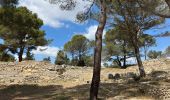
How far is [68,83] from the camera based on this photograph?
24.3m

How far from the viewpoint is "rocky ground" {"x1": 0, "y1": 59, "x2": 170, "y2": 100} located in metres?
17.2

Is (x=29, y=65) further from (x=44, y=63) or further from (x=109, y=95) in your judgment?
(x=109, y=95)

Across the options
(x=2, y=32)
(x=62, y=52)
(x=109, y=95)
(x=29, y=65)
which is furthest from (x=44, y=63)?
(x=62, y=52)

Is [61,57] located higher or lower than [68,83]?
higher

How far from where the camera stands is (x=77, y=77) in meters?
28.2

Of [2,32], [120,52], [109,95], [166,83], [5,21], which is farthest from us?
[120,52]

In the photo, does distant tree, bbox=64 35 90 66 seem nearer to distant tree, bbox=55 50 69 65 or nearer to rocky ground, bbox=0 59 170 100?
distant tree, bbox=55 50 69 65

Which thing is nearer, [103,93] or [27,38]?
[103,93]

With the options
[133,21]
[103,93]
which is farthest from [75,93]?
[133,21]

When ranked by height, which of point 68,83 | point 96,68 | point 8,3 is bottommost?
point 68,83

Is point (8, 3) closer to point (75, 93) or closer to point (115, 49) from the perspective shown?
point (75, 93)

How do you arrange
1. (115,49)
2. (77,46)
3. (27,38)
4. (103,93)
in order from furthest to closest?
(77,46) → (115,49) → (27,38) → (103,93)

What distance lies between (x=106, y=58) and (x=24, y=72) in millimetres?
22700

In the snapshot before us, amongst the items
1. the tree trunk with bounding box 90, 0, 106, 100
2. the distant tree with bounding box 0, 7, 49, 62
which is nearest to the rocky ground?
the tree trunk with bounding box 90, 0, 106, 100
